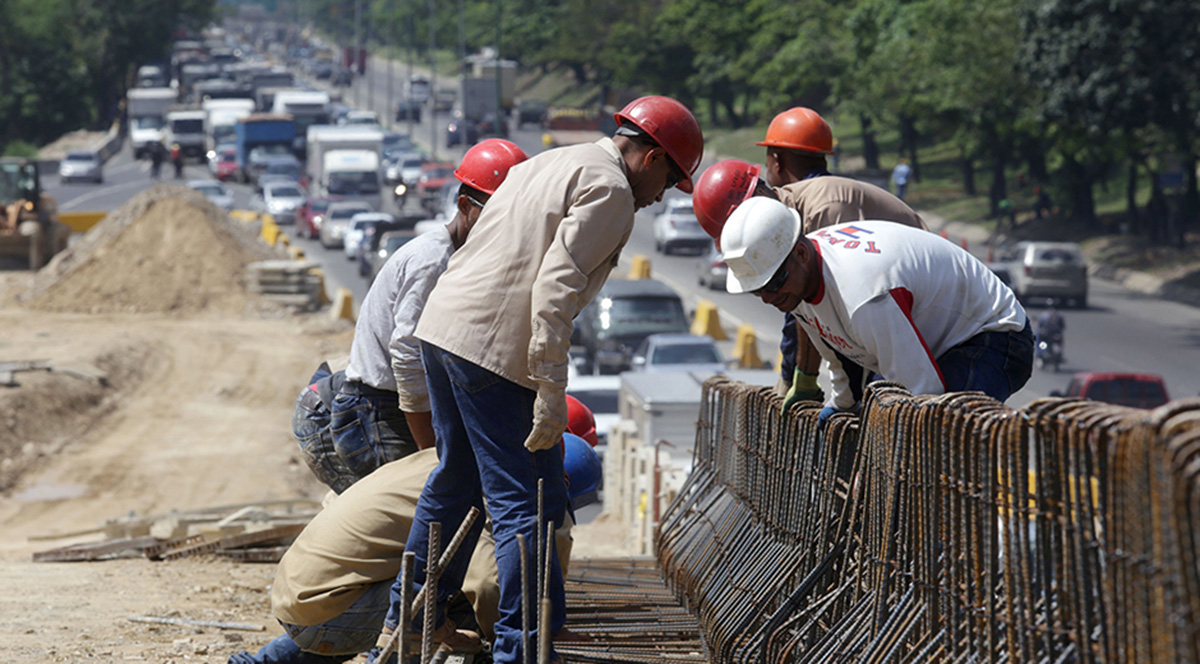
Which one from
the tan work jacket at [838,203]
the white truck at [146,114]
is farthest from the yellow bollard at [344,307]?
the white truck at [146,114]

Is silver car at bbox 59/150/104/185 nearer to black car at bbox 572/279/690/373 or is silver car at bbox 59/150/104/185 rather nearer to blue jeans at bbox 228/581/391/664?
black car at bbox 572/279/690/373

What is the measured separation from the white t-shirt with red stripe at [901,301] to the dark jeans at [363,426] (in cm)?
174

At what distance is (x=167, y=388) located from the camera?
22.3 meters

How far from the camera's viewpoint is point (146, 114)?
74.3 m

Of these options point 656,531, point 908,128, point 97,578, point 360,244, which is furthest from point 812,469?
point 908,128

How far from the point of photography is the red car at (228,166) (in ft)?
208

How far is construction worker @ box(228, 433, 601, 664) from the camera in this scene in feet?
15.0

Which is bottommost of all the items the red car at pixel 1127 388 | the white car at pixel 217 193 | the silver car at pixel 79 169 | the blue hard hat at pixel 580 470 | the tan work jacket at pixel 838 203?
the silver car at pixel 79 169

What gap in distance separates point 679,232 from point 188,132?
3696cm

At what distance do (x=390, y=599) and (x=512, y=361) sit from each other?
947 mm

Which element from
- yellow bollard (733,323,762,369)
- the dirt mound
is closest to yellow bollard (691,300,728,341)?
yellow bollard (733,323,762,369)

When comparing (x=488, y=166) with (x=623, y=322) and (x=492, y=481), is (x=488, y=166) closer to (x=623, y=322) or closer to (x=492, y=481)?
(x=492, y=481)

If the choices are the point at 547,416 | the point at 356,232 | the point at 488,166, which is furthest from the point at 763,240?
the point at 356,232

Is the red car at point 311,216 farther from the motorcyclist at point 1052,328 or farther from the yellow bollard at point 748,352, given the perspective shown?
the motorcyclist at point 1052,328
